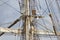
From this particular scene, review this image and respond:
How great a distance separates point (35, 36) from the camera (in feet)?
58.4

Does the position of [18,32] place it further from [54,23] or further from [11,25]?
[54,23]

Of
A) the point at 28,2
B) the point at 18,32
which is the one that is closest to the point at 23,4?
the point at 28,2

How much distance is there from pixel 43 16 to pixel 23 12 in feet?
3.23

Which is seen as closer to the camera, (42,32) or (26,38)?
(26,38)

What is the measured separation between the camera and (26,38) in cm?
1659

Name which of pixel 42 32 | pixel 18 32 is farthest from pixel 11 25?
pixel 42 32

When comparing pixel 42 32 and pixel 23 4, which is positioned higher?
pixel 23 4

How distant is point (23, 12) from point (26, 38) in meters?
1.35

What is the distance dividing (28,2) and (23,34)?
1587 mm

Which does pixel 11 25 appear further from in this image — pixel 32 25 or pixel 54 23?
pixel 54 23

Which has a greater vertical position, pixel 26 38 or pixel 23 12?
pixel 23 12

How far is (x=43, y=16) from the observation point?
680 inches

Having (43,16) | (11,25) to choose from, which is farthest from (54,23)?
(11,25)

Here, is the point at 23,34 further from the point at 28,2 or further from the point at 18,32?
the point at 28,2
